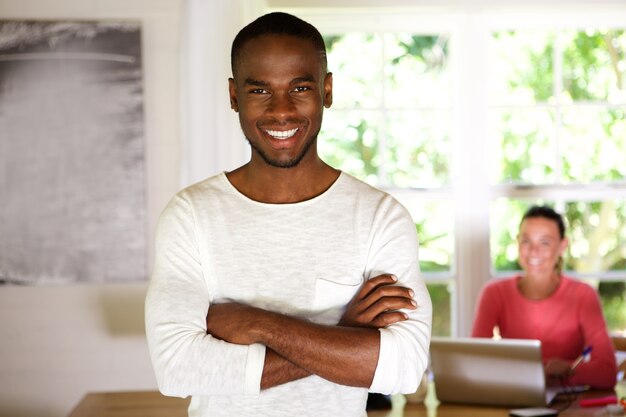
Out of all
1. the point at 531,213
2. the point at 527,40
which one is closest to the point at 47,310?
the point at 531,213

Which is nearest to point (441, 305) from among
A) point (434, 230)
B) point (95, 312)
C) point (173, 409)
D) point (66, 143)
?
point (434, 230)

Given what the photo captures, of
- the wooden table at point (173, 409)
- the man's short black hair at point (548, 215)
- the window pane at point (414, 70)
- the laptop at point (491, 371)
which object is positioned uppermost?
the window pane at point (414, 70)

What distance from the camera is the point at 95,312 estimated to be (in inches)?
152

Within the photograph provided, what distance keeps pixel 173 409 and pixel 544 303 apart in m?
1.52

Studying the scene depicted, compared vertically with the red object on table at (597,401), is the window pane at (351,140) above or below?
above

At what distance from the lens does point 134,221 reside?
3840mm

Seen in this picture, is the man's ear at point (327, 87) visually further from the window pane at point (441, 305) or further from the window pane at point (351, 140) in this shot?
the window pane at point (441, 305)

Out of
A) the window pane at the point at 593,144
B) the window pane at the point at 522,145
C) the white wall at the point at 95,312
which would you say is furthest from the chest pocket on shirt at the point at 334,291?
the window pane at the point at 593,144

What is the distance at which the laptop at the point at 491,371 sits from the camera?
2662mm

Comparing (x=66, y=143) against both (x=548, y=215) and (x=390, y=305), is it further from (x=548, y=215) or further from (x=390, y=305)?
(x=390, y=305)

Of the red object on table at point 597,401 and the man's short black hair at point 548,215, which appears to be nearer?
the red object on table at point 597,401

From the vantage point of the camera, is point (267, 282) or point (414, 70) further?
point (414, 70)

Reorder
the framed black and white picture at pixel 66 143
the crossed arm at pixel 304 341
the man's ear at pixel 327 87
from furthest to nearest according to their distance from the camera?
→ the framed black and white picture at pixel 66 143, the man's ear at pixel 327 87, the crossed arm at pixel 304 341

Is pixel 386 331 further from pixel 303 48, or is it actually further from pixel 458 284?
pixel 458 284
